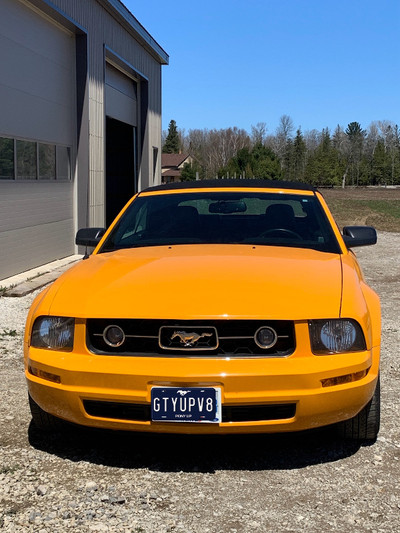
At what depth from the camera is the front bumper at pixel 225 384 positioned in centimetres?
297

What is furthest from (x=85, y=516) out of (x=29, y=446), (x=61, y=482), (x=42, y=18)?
(x=42, y=18)

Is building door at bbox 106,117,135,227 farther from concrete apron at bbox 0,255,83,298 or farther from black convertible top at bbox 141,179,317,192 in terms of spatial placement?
black convertible top at bbox 141,179,317,192

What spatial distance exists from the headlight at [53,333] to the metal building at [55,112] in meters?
7.11

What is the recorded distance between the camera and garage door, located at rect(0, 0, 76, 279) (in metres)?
10.4

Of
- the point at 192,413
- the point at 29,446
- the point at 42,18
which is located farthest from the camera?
the point at 42,18

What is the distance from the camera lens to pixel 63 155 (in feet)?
44.5

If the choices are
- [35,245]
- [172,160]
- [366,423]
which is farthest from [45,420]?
[172,160]

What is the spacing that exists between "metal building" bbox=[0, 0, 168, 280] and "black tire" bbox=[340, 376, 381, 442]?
771 cm

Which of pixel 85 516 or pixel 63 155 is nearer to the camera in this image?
pixel 85 516

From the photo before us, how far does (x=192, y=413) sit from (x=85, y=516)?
2.16ft

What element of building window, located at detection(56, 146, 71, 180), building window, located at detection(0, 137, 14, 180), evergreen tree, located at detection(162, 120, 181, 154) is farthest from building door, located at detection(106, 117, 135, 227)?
evergreen tree, located at detection(162, 120, 181, 154)

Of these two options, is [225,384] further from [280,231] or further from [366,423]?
[280,231]

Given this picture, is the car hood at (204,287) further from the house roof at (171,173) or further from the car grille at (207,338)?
the house roof at (171,173)

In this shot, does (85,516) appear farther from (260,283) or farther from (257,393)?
(260,283)
